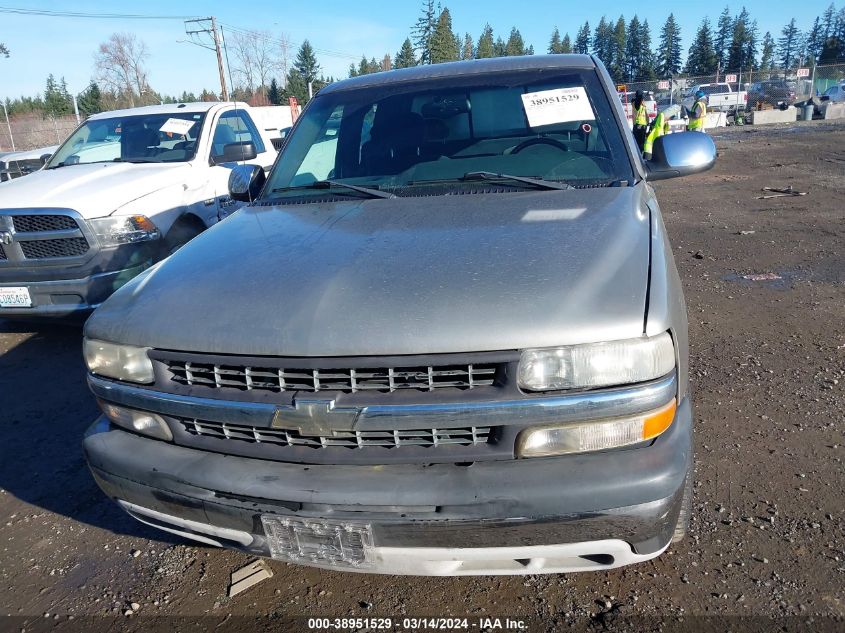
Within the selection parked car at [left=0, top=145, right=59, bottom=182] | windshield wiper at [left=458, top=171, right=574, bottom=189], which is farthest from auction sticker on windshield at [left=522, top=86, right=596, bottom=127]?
parked car at [left=0, top=145, right=59, bottom=182]

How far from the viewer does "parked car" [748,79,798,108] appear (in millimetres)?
35594

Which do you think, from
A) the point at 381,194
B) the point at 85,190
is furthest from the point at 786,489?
the point at 85,190

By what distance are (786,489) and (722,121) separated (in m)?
31.2

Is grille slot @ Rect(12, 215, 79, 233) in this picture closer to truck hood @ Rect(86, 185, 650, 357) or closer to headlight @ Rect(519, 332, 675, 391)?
truck hood @ Rect(86, 185, 650, 357)

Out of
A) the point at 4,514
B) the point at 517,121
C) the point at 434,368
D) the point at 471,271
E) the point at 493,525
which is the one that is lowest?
the point at 4,514

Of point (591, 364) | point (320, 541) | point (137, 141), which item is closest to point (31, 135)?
point (137, 141)

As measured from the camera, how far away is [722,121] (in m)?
29.5

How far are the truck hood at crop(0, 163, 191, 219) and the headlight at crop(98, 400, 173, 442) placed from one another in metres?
3.35

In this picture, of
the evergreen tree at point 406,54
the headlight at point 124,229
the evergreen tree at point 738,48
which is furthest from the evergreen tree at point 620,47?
the headlight at point 124,229

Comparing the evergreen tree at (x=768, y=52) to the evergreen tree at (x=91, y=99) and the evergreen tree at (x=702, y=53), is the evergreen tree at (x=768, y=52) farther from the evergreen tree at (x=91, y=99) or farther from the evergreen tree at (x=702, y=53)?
the evergreen tree at (x=91, y=99)

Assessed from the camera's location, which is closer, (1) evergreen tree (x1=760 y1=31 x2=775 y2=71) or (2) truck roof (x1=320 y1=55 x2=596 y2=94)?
(2) truck roof (x1=320 y1=55 x2=596 y2=94)

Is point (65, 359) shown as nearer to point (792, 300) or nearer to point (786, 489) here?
point (786, 489)

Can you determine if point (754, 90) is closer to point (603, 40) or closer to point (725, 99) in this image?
point (725, 99)

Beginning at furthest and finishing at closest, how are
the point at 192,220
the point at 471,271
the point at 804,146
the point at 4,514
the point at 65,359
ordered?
the point at 804,146
the point at 192,220
the point at 65,359
the point at 4,514
the point at 471,271
